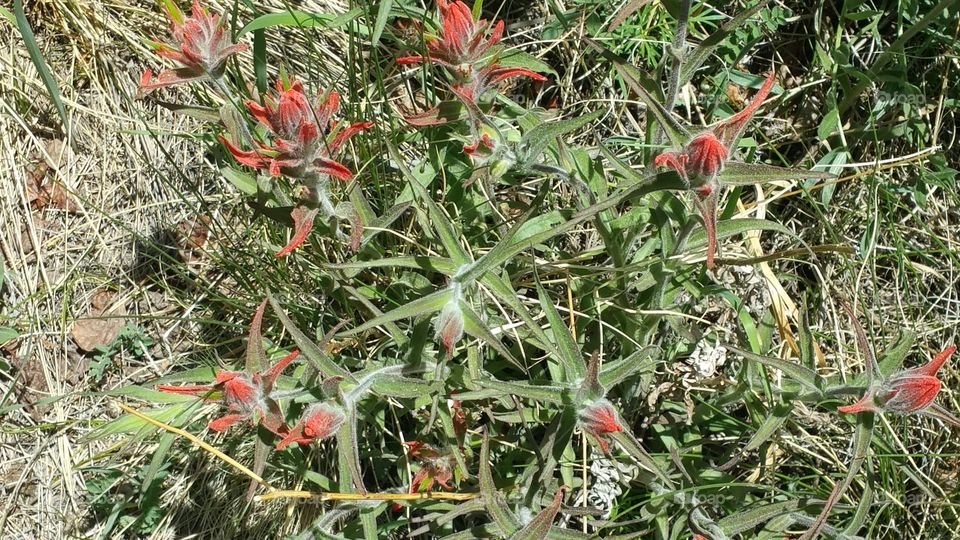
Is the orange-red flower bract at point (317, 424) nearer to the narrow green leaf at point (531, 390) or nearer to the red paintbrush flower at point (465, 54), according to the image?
the narrow green leaf at point (531, 390)

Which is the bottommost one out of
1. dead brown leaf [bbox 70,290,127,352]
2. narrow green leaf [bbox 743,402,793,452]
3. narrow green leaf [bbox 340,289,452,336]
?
dead brown leaf [bbox 70,290,127,352]

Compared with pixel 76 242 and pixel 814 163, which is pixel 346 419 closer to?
pixel 76 242

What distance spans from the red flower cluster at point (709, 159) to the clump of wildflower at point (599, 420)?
0.39 m

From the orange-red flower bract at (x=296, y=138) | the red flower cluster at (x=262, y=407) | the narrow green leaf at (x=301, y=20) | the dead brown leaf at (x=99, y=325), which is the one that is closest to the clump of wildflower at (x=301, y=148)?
the orange-red flower bract at (x=296, y=138)

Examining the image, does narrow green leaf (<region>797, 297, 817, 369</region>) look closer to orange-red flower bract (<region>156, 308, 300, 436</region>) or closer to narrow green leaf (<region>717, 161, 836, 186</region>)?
narrow green leaf (<region>717, 161, 836, 186</region>)

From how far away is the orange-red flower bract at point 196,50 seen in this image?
1.83m

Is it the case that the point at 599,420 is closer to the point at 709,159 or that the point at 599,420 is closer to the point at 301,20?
the point at 709,159

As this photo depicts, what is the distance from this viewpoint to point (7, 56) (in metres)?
2.80

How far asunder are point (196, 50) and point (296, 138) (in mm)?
373

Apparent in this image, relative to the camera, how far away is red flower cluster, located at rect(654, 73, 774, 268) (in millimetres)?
1455

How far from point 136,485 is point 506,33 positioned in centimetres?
190

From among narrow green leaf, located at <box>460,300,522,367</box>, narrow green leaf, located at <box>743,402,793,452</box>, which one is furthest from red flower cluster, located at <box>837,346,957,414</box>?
narrow green leaf, located at <box>460,300,522,367</box>

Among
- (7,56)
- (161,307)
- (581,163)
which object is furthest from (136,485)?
(581,163)

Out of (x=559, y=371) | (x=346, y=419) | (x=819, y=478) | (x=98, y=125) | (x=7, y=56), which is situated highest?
(x=7, y=56)
